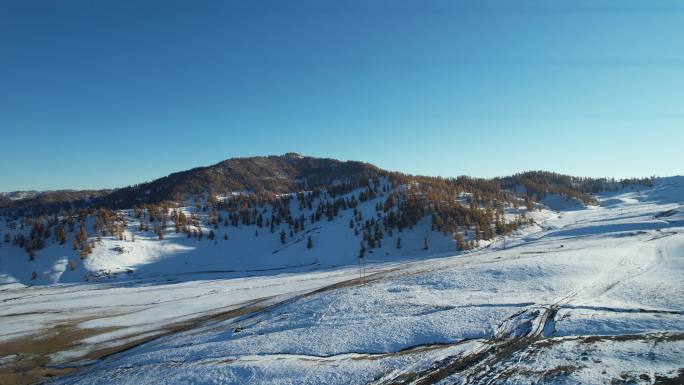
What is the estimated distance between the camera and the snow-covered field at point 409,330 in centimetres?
1806

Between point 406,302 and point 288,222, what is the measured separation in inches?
3315

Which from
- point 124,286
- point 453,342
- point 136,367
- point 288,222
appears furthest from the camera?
point 288,222

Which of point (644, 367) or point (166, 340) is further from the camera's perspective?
point (166, 340)

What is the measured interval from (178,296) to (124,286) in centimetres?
2082

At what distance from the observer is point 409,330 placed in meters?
23.5

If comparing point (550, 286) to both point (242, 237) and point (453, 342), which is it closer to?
point (453, 342)

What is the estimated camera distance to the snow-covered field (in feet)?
59.3

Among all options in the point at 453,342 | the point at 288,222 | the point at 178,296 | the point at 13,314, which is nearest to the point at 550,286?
the point at 453,342

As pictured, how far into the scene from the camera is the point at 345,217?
106 meters

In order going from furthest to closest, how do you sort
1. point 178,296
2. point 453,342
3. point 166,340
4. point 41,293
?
1. point 41,293
2. point 178,296
3. point 166,340
4. point 453,342

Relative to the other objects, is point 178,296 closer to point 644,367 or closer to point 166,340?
point 166,340

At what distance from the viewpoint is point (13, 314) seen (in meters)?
47.3

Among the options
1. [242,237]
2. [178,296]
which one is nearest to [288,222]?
[242,237]

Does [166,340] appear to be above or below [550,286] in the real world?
below
